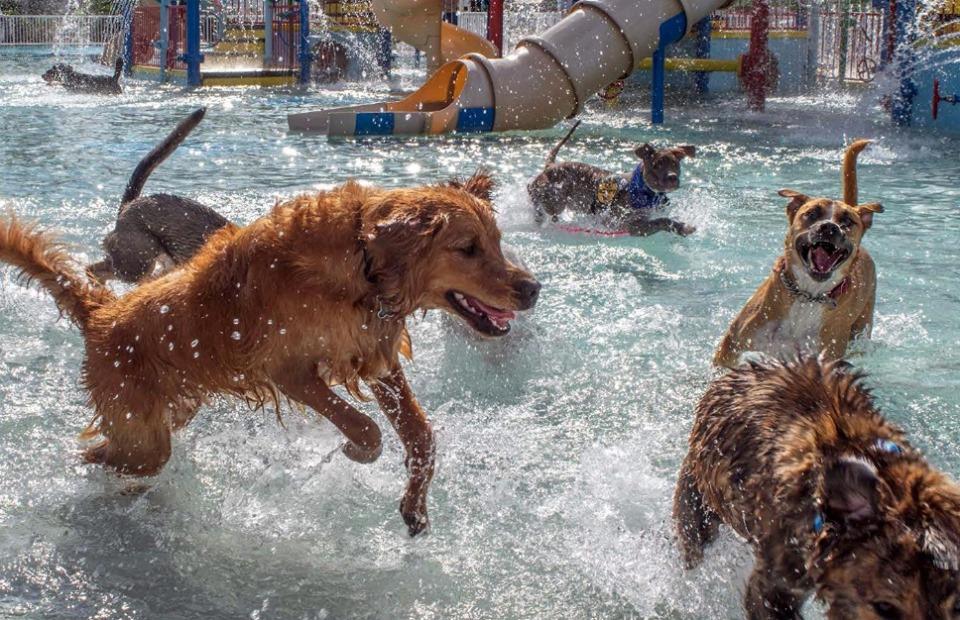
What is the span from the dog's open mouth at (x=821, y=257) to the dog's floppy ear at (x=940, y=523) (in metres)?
2.82

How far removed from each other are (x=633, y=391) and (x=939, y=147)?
10394 mm

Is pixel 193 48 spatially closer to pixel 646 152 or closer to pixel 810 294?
pixel 646 152

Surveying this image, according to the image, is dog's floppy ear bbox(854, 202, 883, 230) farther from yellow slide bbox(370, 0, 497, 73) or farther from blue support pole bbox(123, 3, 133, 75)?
blue support pole bbox(123, 3, 133, 75)

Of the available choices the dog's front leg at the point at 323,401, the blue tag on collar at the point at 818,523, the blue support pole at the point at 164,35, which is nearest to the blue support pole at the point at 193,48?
the blue support pole at the point at 164,35

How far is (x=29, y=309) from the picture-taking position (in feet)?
22.0

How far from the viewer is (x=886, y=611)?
2641mm

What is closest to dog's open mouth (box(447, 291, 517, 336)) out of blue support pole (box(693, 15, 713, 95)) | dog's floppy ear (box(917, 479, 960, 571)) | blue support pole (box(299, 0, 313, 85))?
dog's floppy ear (box(917, 479, 960, 571))

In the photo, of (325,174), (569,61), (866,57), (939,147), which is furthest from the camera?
(866,57)

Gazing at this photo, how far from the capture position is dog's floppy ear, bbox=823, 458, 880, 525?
2.52m

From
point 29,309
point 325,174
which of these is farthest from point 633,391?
point 325,174

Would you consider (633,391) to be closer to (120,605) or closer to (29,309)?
(120,605)

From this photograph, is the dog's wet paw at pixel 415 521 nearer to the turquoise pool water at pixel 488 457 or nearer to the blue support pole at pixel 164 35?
the turquoise pool water at pixel 488 457

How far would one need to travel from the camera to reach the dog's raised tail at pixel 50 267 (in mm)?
4258

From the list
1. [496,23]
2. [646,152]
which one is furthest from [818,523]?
[496,23]
